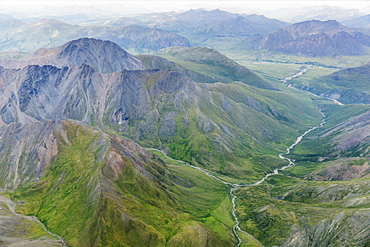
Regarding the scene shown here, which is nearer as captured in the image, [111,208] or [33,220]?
[111,208]

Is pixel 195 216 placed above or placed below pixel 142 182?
below

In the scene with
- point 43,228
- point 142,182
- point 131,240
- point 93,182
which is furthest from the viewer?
point 142,182

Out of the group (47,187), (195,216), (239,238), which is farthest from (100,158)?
(239,238)

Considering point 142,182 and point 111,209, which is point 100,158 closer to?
point 142,182

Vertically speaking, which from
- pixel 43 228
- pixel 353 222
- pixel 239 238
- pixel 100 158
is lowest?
pixel 239 238

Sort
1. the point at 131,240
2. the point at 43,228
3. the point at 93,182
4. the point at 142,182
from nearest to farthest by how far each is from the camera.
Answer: the point at 131,240, the point at 43,228, the point at 93,182, the point at 142,182

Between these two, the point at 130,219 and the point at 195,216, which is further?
the point at 195,216

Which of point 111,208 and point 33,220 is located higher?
point 111,208

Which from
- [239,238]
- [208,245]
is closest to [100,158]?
[208,245]

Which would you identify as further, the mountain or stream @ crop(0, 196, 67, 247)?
the mountain

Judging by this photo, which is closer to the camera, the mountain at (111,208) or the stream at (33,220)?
the stream at (33,220)

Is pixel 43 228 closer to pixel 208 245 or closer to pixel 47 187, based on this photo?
pixel 47 187
